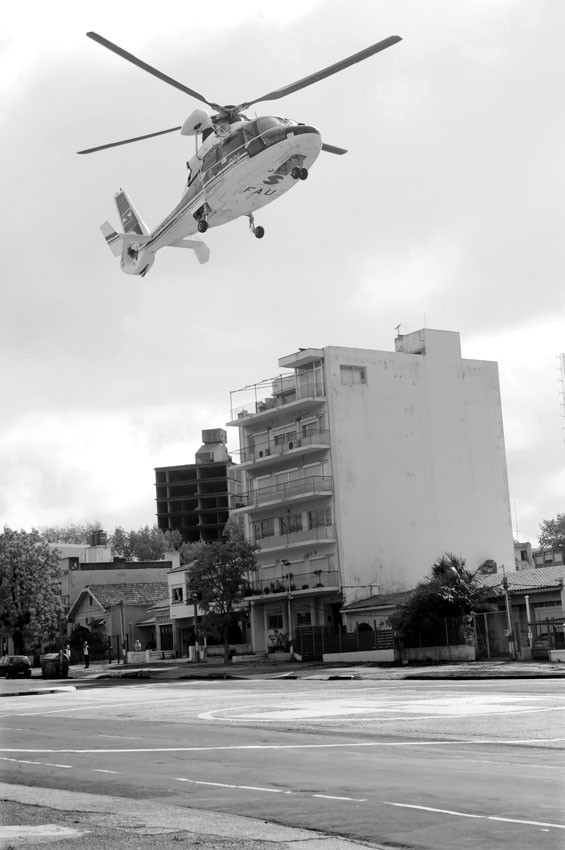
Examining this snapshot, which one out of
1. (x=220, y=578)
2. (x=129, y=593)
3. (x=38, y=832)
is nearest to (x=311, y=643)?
(x=220, y=578)

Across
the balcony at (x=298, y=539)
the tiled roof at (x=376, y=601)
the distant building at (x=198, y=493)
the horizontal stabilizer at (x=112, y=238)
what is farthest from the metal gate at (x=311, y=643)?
the distant building at (x=198, y=493)

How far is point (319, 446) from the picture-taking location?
268 feet

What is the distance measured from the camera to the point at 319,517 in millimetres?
82625

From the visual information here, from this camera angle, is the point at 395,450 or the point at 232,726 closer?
the point at 232,726

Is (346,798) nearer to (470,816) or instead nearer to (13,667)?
(470,816)

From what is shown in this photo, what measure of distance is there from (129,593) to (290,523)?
32484mm

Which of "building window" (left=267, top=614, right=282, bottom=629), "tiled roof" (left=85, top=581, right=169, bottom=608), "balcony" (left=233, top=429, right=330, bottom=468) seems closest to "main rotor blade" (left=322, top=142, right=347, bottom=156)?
"balcony" (left=233, top=429, right=330, bottom=468)

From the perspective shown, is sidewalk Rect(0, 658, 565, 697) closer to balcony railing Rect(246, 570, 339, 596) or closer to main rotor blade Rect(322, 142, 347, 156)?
balcony railing Rect(246, 570, 339, 596)

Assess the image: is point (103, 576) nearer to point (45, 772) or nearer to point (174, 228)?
point (174, 228)

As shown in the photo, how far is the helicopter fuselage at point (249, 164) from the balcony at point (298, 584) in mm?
44778

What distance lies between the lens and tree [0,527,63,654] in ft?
305

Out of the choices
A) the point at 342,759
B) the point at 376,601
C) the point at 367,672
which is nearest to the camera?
the point at 342,759

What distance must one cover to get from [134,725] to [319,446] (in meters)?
54.5

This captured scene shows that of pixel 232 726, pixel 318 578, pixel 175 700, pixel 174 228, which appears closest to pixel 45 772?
pixel 232 726
